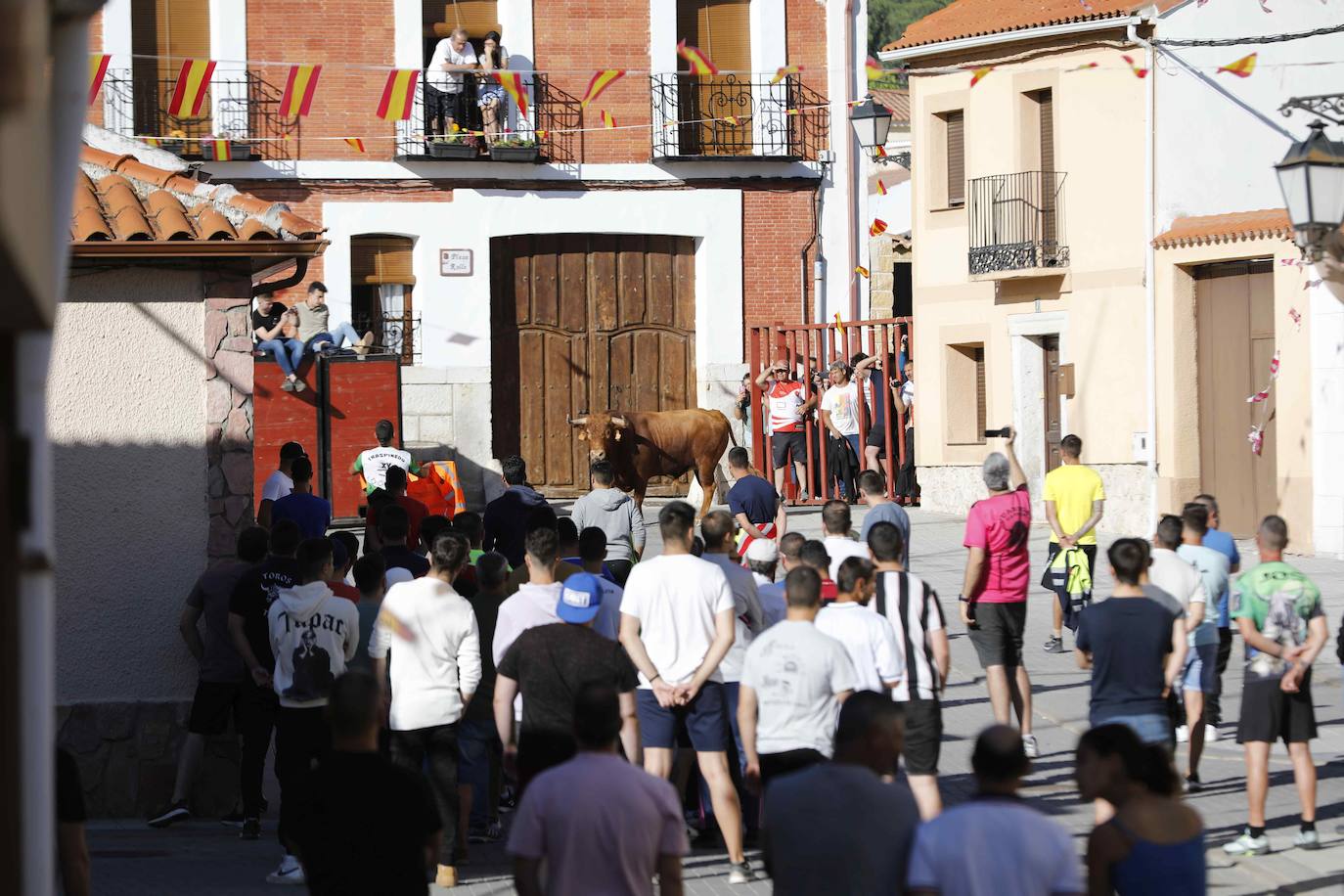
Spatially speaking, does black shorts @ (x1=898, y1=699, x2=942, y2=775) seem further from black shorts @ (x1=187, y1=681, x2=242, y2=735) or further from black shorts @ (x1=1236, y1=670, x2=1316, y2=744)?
black shorts @ (x1=187, y1=681, x2=242, y2=735)

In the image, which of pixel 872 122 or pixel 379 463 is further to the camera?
pixel 872 122

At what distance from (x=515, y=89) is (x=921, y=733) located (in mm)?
17659

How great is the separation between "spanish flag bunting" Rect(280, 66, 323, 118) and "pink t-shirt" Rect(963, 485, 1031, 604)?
15.3 meters

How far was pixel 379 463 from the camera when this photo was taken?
49.3ft

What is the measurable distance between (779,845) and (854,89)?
21515 mm

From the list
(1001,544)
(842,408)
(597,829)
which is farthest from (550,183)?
(597,829)

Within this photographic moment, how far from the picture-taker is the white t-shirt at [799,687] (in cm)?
732

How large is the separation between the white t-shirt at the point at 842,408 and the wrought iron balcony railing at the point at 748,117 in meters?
4.63

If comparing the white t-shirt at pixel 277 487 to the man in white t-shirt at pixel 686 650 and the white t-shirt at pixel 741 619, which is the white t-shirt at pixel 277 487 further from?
the man in white t-shirt at pixel 686 650

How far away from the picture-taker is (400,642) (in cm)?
823

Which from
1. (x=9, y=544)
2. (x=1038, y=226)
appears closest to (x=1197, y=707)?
(x=9, y=544)

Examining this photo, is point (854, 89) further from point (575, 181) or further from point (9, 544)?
point (9, 544)

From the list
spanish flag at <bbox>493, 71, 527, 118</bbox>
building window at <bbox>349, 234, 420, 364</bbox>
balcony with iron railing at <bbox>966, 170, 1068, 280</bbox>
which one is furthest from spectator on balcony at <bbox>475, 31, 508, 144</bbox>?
balcony with iron railing at <bbox>966, 170, 1068, 280</bbox>

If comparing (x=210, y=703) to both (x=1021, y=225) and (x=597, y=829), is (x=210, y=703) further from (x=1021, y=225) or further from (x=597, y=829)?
(x=1021, y=225)
